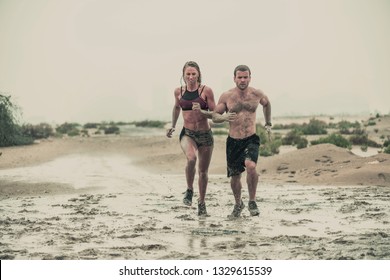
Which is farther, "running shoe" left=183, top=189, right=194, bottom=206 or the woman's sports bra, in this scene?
"running shoe" left=183, top=189, right=194, bottom=206

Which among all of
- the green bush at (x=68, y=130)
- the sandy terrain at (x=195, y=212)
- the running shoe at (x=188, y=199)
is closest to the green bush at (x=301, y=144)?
the sandy terrain at (x=195, y=212)

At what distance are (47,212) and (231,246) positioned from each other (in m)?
4.11

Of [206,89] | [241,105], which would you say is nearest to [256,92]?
[241,105]

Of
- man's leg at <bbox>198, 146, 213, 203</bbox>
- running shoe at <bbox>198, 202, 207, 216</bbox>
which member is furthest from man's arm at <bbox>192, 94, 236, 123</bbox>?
running shoe at <bbox>198, 202, 207, 216</bbox>

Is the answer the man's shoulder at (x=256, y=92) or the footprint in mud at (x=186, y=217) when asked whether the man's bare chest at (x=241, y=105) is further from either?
the footprint in mud at (x=186, y=217)

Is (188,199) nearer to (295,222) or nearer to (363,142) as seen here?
(295,222)

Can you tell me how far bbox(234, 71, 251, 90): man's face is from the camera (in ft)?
28.0

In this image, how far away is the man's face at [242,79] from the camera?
8.55 meters

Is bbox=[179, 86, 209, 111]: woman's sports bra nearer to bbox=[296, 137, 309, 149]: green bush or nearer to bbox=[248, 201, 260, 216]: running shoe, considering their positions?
bbox=[248, 201, 260, 216]: running shoe

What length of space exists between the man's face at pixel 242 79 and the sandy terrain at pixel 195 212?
1.89 meters

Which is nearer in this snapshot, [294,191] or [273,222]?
[273,222]
